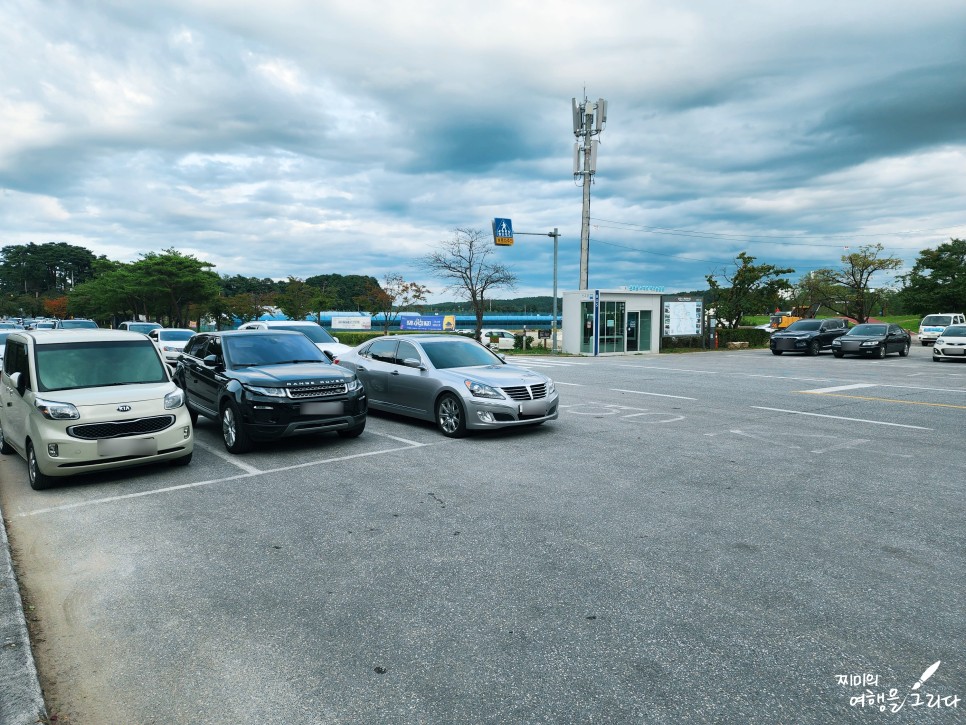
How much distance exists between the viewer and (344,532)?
5.33 metres

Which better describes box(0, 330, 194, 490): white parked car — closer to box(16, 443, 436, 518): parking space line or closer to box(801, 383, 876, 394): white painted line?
box(16, 443, 436, 518): parking space line

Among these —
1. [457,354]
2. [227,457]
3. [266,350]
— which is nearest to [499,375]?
[457,354]

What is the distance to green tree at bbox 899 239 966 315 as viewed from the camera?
62875mm

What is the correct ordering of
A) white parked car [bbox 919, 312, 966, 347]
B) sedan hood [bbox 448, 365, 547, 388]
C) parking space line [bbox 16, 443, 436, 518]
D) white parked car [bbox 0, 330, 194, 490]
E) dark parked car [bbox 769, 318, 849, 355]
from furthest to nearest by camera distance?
white parked car [bbox 919, 312, 966, 347] → dark parked car [bbox 769, 318, 849, 355] → sedan hood [bbox 448, 365, 547, 388] → white parked car [bbox 0, 330, 194, 490] → parking space line [bbox 16, 443, 436, 518]

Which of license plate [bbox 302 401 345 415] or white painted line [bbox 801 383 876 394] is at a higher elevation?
license plate [bbox 302 401 345 415]

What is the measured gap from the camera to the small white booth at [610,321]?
112ft

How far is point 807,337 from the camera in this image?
31672mm

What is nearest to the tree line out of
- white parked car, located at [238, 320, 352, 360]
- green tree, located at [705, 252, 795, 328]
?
green tree, located at [705, 252, 795, 328]

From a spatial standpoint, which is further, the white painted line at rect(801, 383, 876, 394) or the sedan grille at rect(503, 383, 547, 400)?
the white painted line at rect(801, 383, 876, 394)

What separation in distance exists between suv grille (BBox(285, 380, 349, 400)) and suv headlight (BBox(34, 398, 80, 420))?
2379 mm

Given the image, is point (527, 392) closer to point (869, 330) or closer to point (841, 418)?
point (841, 418)

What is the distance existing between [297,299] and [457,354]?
6413 cm

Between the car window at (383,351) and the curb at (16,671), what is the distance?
7315mm

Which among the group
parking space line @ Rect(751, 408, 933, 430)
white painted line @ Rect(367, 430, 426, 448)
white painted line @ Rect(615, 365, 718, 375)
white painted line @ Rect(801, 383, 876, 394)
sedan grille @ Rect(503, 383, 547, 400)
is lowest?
white painted line @ Rect(615, 365, 718, 375)
